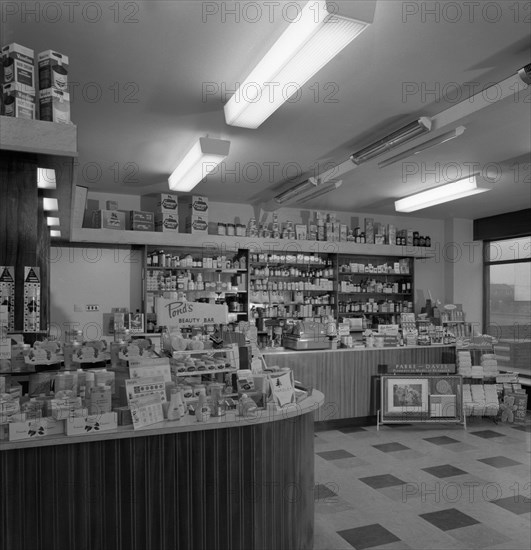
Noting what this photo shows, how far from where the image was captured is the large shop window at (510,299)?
9.34 metres

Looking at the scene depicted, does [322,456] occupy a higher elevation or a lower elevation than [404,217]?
lower

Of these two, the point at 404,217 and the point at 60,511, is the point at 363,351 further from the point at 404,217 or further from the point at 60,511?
the point at 60,511

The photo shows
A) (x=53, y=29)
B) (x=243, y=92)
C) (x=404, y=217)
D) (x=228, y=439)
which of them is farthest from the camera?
(x=404, y=217)

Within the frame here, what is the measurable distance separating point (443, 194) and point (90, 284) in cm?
532

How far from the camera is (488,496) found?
4.39 m

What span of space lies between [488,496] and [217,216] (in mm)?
5887

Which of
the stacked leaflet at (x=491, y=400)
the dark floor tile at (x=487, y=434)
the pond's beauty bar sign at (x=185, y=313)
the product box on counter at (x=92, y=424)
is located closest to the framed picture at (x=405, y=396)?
the dark floor tile at (x=487, y=434)

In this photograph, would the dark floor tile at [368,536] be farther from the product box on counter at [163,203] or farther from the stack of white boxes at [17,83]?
the product box on counter at [163,203]

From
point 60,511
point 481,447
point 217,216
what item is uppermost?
point 217,216

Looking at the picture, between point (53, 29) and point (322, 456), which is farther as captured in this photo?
point (322, 456)

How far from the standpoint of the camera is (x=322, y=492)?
14.7 ft

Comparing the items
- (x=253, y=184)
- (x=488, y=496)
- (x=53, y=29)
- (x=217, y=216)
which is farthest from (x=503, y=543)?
(x=217, y=216)

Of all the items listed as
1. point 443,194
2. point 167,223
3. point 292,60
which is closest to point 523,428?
point 443,194

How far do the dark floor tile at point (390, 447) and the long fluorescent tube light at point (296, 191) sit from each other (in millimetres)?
3272
